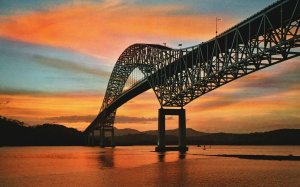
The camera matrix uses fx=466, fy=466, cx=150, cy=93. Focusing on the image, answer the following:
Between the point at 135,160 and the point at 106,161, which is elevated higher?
the point at 135,160

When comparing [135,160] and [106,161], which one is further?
[135,160]

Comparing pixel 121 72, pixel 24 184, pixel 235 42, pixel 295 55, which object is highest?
pixel 121 72

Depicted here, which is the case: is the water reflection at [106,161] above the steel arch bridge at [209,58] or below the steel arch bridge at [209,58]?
below

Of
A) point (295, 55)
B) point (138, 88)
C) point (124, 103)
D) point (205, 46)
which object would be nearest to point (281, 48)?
point (295, 55)

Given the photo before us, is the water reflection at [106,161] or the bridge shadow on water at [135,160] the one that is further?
the bridge shadow on water at [135,160]

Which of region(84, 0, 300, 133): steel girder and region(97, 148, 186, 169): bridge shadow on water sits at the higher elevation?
region(84, 0, 300, 133): steel girder

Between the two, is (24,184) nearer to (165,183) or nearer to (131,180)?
(131,180)

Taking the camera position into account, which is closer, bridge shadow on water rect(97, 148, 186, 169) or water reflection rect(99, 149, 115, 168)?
water reflection rect(99, 149, 115, 168)

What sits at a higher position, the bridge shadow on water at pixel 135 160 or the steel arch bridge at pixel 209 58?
the steel arch bridge at pixel 209 58
